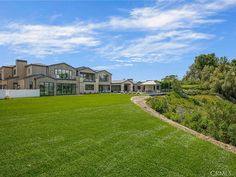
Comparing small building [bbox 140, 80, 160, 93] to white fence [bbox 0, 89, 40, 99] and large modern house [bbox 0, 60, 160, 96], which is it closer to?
large modern house [bbox 0, 60, 160, 96]

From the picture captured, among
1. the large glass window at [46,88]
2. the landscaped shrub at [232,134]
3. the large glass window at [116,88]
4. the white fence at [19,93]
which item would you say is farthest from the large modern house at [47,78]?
the landscaped shrub at [232,134]

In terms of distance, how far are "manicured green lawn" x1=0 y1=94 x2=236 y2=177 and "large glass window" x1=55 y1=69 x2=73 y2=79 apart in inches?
1296

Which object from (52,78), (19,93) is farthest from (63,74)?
(19,93)

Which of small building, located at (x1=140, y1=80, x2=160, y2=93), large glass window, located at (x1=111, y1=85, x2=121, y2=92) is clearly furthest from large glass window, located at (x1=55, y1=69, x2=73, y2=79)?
small building, located at (x1=140, y1=80, x2=160, y2=93)

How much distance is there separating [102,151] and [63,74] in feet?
125

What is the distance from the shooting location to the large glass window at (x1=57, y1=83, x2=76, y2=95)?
4128 cm

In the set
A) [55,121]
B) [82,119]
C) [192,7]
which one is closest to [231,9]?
[192,7]

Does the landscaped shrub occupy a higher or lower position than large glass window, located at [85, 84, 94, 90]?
lower

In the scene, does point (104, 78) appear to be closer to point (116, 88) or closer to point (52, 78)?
point (116, 88)

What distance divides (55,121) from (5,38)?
1567 cm

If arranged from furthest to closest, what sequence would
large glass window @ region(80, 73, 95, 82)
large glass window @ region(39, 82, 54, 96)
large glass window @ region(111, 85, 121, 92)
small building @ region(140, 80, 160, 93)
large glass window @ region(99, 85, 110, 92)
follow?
small building @ region(140, 80, 160, 93) < large glass window @ region(111, 85, 121, 92) < large glass window @ region(99, 85, 110, 92) < large glass window @ region(80, 73, 95, 82) < large glass window @ region(39, 82, 54, 96)

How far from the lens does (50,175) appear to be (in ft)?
16.6

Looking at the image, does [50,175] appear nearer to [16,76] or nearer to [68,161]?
[68,161]

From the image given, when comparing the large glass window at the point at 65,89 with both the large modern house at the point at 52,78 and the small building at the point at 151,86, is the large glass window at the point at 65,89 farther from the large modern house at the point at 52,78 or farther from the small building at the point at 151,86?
the small building at the point at 151,86
